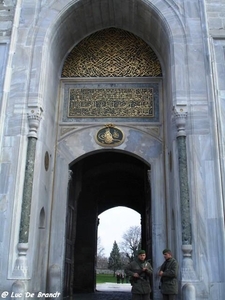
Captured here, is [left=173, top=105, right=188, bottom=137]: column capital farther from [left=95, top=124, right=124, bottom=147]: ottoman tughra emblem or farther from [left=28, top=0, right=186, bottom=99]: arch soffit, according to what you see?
[left=95, top=124, right=124, bottom=147]: ottoman tughra emblem

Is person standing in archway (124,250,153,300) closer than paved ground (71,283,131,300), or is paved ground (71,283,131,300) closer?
person standing in archway (124,250,153,300)

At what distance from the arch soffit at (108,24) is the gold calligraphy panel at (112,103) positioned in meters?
0.82

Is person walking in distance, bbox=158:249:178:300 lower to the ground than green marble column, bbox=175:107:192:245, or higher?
lower

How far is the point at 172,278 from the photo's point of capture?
16.7ft

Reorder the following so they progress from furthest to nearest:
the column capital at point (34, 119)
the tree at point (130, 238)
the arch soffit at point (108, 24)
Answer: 1. the tree at point (130, 238)
2. the arch soffit at point (108, 24)
3. the column capital at point (34, 119)

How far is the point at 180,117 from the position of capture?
6645 mm

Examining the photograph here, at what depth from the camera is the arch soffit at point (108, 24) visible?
734 centimetres

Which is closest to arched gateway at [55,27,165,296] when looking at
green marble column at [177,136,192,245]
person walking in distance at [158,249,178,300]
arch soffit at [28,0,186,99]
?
arch soffit at [28,0,186,99]

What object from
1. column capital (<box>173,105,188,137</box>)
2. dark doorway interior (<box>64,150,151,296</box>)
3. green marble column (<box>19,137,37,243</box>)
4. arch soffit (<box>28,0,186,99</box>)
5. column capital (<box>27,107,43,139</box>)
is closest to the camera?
green marble column (<box>19,137,37,243</box>)

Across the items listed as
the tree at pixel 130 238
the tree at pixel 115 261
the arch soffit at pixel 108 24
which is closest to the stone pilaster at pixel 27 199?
the arch soffit at pixel 108 24

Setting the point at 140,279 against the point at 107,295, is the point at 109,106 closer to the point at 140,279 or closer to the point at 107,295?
the point at 140,279

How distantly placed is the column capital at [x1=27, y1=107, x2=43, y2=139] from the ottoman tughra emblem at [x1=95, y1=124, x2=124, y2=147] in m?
1.50

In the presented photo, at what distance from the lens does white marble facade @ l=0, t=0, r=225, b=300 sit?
600cm

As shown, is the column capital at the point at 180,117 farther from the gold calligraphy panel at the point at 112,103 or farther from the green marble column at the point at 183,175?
the gold calligraphy panel at the point at 112,103
